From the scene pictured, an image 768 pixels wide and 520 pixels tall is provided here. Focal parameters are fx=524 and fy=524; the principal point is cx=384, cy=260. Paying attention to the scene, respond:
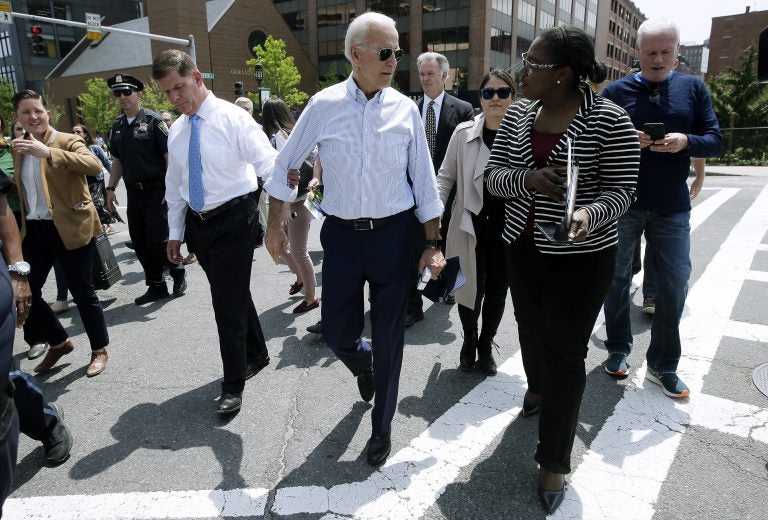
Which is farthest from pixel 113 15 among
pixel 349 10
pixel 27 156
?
pixel 27 156

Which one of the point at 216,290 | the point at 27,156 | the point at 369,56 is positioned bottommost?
the point at 216,290

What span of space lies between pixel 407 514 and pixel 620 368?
6.87ft

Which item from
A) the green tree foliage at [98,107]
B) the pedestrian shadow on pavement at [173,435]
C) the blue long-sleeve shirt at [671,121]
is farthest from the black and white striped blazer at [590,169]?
the green tree foliage at [98,107]

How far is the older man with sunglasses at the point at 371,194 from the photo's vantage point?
265 cm

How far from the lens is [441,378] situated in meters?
3.85

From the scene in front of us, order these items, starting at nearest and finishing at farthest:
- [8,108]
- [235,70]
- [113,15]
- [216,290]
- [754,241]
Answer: [216,290]
[754,241]
[8,108]
[235,70]
[113,15]

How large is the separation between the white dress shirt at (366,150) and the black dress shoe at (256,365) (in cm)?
169

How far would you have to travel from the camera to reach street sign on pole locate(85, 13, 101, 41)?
19.3m

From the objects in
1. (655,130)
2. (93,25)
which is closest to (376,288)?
(655,130)

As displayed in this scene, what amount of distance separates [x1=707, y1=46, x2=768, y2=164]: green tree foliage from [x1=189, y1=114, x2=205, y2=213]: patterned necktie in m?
25.7

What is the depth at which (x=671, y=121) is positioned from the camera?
10.9 feet

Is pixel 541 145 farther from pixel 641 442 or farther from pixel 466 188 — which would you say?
pixel 641 442

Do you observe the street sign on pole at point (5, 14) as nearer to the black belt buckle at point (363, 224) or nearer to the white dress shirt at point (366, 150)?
the white dress shirt at point (366, 150)

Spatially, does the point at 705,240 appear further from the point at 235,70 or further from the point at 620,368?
the point at 235,70
